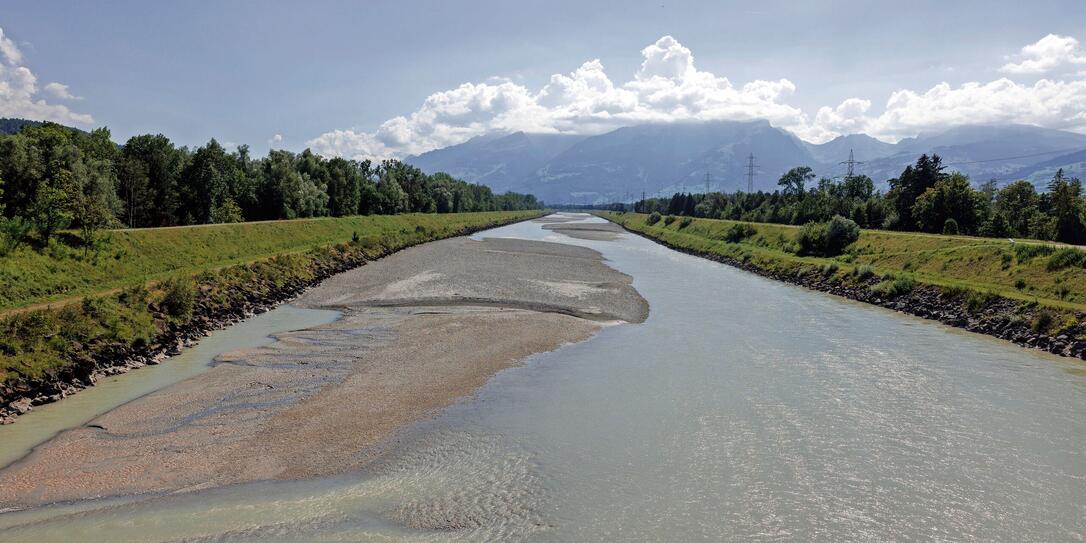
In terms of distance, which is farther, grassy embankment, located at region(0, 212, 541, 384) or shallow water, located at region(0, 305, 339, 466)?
grassy embankment, located at region(0, 212, 541, 384)

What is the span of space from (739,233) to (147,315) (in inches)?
3581

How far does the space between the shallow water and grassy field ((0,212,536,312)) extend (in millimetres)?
9337

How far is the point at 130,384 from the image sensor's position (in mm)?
23578

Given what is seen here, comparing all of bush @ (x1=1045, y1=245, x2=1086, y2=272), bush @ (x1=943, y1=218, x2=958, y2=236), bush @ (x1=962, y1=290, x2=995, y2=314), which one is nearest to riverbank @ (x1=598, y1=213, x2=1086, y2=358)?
bush @ (x1=962, y1=290, x2=995, y2=314)

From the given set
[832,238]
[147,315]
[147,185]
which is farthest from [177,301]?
[832,238]

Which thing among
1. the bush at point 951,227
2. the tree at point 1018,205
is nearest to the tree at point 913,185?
the tree at point 1018,205

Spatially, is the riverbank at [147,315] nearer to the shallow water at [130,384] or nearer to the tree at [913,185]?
the shallow water at [130,384]

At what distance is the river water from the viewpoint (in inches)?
539

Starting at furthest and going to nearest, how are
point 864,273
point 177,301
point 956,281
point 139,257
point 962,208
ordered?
point 962,208
point 864,273
point 956,281
point 139,257
point 177,301

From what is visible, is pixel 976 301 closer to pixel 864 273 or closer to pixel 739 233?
pixel 864 273

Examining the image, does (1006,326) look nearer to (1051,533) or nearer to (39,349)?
(1051,533)

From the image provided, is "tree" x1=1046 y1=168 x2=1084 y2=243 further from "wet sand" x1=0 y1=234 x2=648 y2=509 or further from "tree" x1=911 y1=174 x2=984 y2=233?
"wet sand" x1=0 y1=234 x2=648 y2=509

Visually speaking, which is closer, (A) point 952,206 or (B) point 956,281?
(B) point 956,281

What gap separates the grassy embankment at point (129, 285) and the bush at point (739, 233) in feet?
203
